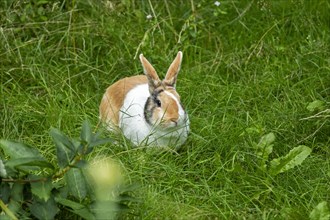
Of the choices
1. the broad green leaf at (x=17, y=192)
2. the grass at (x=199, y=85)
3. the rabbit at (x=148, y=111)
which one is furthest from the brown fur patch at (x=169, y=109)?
the broad green leaf at (x=17, y=192)

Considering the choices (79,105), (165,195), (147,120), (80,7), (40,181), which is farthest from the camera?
(80,7)

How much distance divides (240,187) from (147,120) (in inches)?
28.0

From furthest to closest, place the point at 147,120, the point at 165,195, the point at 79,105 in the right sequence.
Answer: the point at 79,105 < the point at 147,120 < the point at 165,195

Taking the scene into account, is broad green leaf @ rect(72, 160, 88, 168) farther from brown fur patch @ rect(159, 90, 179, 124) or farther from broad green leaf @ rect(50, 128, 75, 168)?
brown fur patch @ rect(159, 90, 179, 124)

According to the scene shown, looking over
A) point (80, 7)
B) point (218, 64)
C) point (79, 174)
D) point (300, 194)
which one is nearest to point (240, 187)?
point (300, 194)

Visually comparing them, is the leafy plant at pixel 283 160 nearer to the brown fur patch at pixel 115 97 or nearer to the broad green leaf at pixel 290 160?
the broad green leaf at pixel 290 160

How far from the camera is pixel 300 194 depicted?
14.1 ft

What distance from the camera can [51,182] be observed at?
356 centimetres

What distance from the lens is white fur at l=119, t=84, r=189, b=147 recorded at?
4719 mm

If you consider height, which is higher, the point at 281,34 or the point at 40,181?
the point at 40,181

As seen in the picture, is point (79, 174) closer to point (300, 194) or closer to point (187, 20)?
point (300, 194)

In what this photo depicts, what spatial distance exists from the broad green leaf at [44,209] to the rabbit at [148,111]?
3.91 feet

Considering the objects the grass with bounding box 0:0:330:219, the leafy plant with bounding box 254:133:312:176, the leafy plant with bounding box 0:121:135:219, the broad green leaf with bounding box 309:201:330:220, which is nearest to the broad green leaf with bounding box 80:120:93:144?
the leafy plant with bounding box 0:121:135:219

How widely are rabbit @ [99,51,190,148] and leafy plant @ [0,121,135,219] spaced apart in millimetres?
1023
